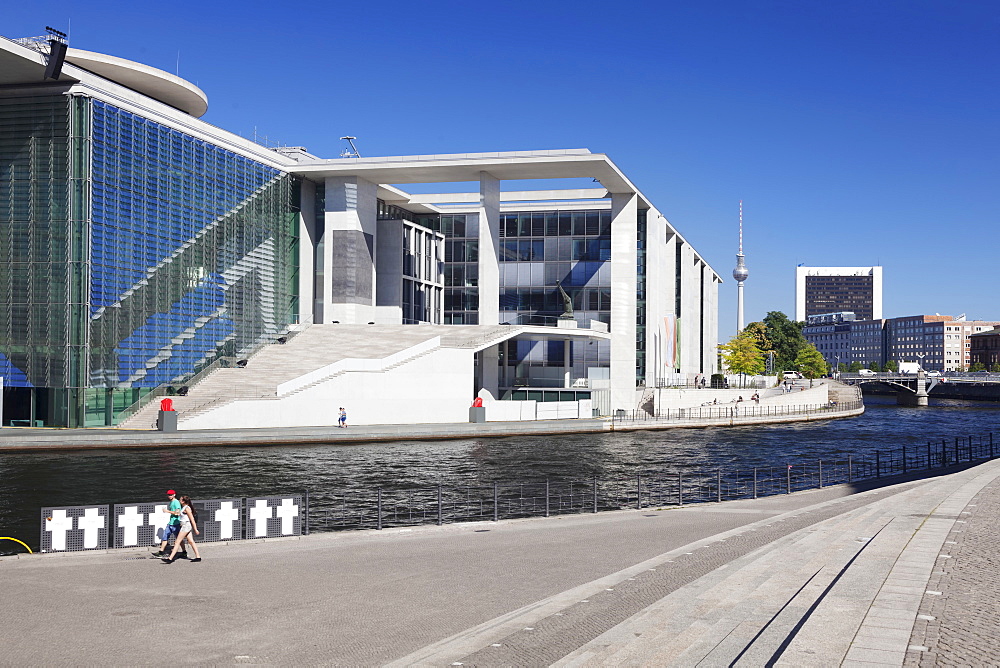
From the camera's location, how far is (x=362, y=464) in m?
43.3

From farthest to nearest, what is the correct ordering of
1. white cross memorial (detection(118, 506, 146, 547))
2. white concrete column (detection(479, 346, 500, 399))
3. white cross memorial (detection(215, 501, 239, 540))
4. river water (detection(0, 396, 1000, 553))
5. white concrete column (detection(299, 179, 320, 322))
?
1. white concrete column (detection(299, 179, 320, 322))
2. white concrete column (detection(479, 346, 500, 399))
3. river water (detection(0, 396, 1000, 553))
4. white cross memorial (detection(215, 501, 239, 540))
5. white cross memorial (detection(118, 506, 146, 547))

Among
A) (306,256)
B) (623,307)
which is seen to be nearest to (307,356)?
(306,256)

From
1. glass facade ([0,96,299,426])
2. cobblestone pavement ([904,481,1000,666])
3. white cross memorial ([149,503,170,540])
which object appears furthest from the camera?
glass facade ([0,96,299,426])

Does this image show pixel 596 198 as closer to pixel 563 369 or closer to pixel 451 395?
pixel 563 369

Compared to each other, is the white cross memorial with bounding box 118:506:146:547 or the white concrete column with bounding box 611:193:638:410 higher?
the white concrete column with bounding box 611:193:638:410

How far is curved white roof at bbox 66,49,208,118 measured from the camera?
199 ft

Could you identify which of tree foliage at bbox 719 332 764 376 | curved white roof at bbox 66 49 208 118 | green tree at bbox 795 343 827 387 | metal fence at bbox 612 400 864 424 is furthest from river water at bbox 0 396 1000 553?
green tree at bbox 795 343 827 387

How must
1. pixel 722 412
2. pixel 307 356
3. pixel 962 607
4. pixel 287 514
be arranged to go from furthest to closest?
pixel 722 412, pixel 307 356, pixel 287 514, pixel 962 607

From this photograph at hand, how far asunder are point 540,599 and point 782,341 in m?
171

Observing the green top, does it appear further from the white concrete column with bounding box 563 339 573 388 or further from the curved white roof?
the white concrete column with bounding box 563 339 573 388

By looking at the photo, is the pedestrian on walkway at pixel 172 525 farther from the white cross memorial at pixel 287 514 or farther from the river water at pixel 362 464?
the river water at pixel 362 464

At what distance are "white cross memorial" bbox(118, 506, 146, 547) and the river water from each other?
4844 millimetres

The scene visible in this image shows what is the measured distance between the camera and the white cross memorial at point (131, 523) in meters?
19.8

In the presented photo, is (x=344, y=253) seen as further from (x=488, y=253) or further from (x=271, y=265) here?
(x=488, y=253)
